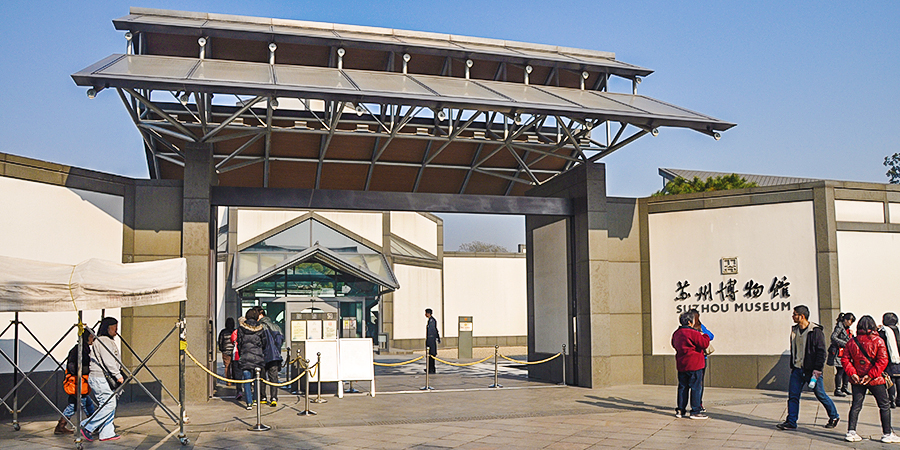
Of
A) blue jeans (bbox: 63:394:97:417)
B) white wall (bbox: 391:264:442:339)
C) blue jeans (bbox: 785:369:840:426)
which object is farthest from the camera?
white wall (bbox: 391:264:442:339)

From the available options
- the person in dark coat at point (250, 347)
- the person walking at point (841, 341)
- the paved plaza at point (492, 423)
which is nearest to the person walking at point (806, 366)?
the paved plaza at point (492, 423)

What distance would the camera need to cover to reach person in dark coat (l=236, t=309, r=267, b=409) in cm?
1330

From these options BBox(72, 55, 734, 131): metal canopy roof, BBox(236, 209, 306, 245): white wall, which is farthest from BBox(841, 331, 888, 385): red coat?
BBox(236, 209, 306, 245): white wall

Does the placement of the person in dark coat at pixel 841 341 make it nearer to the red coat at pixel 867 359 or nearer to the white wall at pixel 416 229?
the red coat at pixel 867 359

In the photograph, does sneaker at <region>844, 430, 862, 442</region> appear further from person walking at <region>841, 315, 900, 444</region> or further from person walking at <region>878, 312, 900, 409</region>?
person walking at <region>878, 312, 900, 409</region>

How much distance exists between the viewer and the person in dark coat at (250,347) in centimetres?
1330

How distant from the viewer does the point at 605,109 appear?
13.9 meters

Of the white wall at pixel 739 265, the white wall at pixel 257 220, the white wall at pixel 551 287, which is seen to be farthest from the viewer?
the white wall at pixel 257 220

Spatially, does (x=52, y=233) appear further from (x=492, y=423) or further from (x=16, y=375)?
(x=492, y=423)

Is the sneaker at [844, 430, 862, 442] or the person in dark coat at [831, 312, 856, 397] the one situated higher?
the person in dark coat at [831, 312, 856, 397]

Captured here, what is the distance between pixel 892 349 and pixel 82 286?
11.3 meters

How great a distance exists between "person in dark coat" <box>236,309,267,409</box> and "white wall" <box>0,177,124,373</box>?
231 cm

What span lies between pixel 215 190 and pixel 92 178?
7.13 feet

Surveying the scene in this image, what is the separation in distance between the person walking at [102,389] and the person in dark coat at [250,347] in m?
3.36
